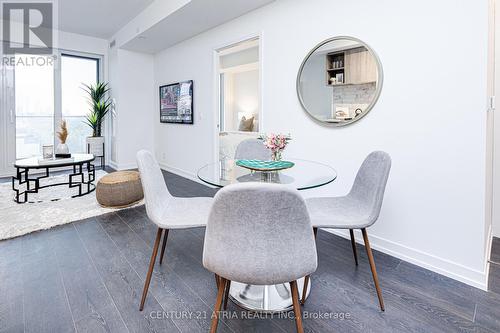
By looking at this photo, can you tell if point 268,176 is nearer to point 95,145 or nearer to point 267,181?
point 267,181

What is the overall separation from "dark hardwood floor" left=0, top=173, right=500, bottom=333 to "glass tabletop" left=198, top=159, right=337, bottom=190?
0.71 m

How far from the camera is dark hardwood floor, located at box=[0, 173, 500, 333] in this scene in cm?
154

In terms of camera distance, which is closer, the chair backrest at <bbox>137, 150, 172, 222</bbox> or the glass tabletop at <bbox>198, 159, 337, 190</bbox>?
the chair backrest at <bbox>137, 150, 172, 222</bbox>

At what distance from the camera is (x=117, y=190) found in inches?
133

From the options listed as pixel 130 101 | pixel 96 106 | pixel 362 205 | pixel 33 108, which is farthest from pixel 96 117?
pixel 362 205

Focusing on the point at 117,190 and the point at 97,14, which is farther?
the point at 97,14

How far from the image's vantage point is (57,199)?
376 cm

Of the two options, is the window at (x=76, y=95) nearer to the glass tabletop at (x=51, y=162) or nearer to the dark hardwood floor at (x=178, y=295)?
the glass tabletop at (x=51, y=162)

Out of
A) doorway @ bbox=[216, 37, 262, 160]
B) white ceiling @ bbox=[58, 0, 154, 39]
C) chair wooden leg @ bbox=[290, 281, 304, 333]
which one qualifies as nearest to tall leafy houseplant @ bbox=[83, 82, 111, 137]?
white ceiling @ bbox=[58, 0, 154, 39]

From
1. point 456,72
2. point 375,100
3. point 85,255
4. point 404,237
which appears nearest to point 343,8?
point 375,100

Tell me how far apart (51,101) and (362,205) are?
6256 mm

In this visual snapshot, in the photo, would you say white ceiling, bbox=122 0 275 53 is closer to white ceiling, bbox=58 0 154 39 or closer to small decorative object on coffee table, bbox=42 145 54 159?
white ceiling, bbox=58 0 154 39

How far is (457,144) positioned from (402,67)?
72 centimetres

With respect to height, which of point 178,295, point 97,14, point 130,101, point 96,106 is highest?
point 97,14
